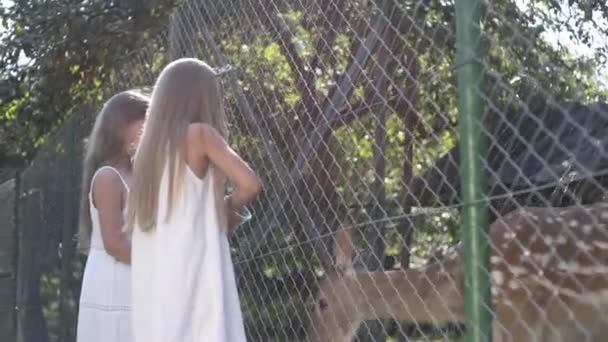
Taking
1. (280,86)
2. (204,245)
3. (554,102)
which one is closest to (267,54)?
(280,86)

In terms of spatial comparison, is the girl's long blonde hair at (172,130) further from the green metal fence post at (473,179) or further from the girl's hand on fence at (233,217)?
the green metal fence post at (473,179)

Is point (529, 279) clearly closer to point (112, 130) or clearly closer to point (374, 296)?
point (374, 296)

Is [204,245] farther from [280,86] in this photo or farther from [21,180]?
[21,180]

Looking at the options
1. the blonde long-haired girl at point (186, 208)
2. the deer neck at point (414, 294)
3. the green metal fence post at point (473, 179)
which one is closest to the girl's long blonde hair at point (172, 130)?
the blonde long-haired girl at point (186, 208)

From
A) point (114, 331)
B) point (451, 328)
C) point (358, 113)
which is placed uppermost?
point (358, 113)

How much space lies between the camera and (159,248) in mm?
3939

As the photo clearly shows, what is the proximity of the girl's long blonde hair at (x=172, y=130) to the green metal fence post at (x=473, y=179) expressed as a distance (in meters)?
1.10

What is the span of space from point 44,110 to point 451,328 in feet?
23.1

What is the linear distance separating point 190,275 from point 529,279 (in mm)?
1329

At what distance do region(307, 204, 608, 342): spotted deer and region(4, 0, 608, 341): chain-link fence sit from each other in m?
0.01

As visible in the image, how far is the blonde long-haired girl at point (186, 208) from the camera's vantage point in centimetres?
384

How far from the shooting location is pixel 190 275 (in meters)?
3.88

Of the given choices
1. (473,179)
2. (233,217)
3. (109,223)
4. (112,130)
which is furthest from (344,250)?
(473,179)

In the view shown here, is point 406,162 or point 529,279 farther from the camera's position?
point 529,279
